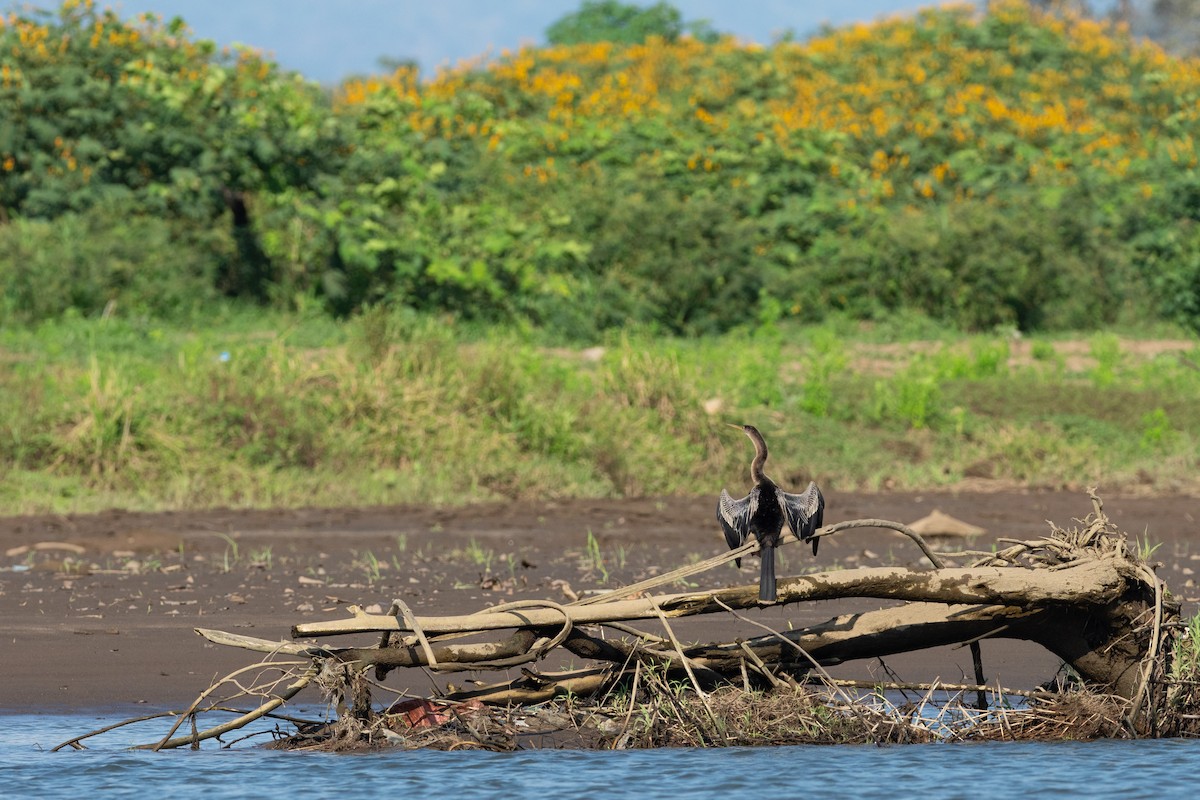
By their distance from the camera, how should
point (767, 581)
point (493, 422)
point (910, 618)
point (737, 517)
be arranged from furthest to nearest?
point (493, 422)
point (910, 618)
point (737, 517)
point (767, 581)

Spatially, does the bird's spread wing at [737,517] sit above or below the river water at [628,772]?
above

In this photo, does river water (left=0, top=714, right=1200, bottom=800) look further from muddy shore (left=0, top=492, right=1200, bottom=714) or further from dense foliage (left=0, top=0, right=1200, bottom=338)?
dense foliage (left=0, top=0, right=1200, bottom=338)

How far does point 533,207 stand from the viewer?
18.7m

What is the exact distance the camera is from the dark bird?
18.8 feet

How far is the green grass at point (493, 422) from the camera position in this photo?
1290 cm

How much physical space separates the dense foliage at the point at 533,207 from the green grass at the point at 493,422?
167 centimetres

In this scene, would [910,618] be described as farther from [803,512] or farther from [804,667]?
[803,512]

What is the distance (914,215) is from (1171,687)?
12.7 metres

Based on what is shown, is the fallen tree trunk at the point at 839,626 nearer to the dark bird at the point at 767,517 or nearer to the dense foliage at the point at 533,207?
the dark bird at the point at 767,517

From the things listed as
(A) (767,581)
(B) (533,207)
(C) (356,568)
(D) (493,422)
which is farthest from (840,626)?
(B) (533,207)

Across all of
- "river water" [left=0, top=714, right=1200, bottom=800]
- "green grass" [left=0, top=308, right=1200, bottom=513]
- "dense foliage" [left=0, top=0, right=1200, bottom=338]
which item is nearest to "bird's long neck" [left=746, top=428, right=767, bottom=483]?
"river water" [left=0, top=714, right=1200, bottom=800]

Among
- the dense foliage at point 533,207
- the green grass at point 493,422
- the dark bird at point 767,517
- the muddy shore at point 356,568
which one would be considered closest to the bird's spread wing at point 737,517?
the dark bird at point 767,517

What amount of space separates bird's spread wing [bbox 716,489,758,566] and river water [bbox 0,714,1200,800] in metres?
0.90

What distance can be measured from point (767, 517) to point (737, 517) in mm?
103
